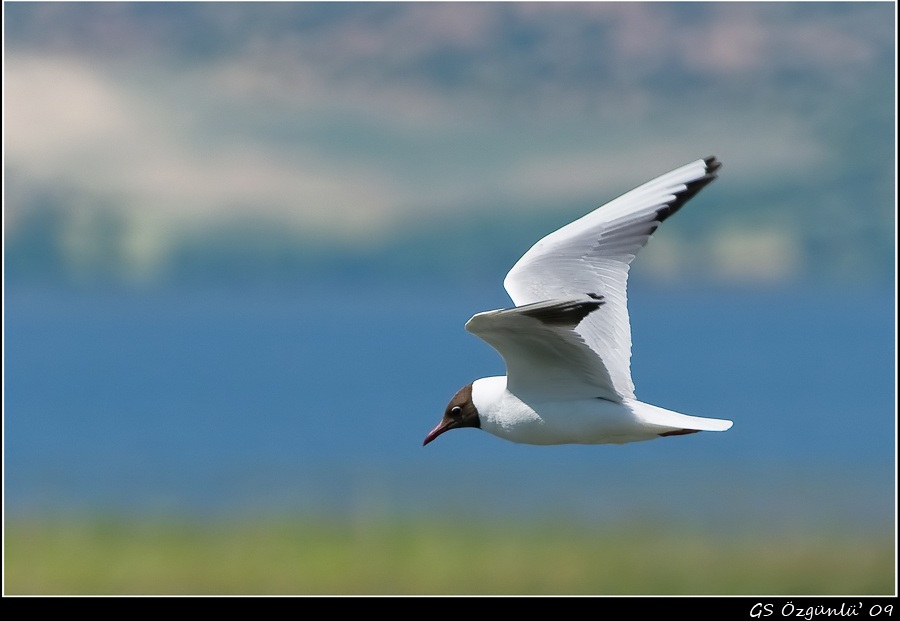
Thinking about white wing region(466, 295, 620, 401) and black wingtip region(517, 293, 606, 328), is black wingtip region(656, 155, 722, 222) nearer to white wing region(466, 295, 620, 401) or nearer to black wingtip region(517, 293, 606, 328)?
white wing region(466, 295, 620, 401)

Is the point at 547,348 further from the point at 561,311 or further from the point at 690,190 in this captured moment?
the point at 690,190

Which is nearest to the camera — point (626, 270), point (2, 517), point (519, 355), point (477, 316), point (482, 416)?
point (477, 316)

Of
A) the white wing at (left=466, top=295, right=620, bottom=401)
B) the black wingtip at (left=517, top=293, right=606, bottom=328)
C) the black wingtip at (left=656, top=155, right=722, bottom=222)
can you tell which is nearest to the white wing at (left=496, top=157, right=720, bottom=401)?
the black wingtip at (left=656, top=155, right=722, bottom=222)

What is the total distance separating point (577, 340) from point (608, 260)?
0.68 m

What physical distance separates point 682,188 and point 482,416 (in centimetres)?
94

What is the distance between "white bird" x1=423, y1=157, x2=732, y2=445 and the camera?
2691mm

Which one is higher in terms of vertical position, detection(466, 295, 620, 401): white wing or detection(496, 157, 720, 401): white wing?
detection(496, 157, 720, 401): white wing

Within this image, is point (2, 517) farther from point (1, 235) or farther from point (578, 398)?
point (578, 398)

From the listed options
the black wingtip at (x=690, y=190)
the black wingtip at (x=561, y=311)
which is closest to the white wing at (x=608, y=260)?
the black wingtip at (x=690, y=190)

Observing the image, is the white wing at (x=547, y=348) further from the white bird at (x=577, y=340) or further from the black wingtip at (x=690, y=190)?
the black wingtip at (x=690, y=190)

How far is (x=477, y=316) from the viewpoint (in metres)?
2.53

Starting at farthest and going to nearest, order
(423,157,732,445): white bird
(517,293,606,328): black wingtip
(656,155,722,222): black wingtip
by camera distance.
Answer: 1. (656,155,722,222): black wingtip
2. (423,157,732,445): white bird
3. (517,293,606,328): black wingtip

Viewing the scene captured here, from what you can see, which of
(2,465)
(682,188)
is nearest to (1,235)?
(2,465)

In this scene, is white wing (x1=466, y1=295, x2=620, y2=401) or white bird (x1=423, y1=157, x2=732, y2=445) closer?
white wing (x1=466, y1=295, x2=620, y2=401)
